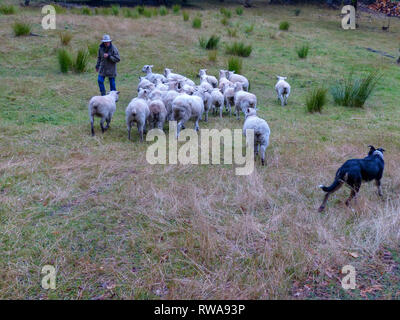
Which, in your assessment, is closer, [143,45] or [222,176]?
[222,176]

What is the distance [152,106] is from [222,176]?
2531 mm

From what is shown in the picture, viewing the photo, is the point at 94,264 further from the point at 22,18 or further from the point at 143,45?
the point at 22,18

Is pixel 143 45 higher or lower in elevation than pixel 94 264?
higher

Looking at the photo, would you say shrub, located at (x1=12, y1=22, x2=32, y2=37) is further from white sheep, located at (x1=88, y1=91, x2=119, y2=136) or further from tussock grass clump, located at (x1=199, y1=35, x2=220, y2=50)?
white sheep, located at (x1=88, y1=91, x2=119, y2=136)

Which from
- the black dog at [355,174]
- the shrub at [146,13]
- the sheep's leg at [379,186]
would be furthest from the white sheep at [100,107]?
the shrub at [146,13]

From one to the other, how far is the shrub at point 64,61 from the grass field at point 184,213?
5.85 feet

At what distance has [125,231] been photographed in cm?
439

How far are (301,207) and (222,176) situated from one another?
55.1 inches

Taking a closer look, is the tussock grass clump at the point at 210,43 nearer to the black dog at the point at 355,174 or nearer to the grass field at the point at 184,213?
the grass field at the point at 184,213

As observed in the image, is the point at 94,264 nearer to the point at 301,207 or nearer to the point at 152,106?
the point at 301,207

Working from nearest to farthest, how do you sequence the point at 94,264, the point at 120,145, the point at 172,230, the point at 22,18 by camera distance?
1. the point at 94,264
2. the point at 172,230
3. the point at 120,145
4. the point at 22,18
